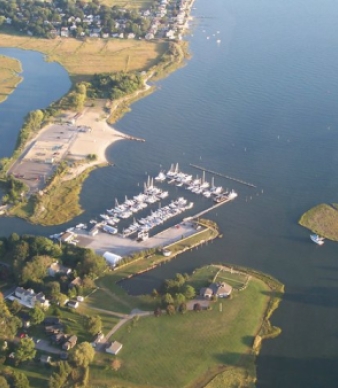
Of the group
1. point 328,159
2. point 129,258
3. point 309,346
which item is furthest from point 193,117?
point 309,346

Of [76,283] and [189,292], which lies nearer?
[189,292]

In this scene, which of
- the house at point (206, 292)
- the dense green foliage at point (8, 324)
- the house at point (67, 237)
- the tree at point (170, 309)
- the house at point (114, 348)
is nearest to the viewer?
the house at point (114, 348)

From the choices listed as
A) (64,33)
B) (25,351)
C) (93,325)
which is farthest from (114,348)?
(64,33)

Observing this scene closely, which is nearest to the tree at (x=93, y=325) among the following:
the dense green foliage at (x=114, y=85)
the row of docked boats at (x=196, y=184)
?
the row of docked boats at (x=196, y=184)

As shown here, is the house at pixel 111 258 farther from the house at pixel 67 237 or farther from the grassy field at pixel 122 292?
the house at pixel 67 237

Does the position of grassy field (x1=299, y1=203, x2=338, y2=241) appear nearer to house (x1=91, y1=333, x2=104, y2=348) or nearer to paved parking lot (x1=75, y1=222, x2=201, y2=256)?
paved parking lot (x1=75, y1=222, x2=201, y2=256)

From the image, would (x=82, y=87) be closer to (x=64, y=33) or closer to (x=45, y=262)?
(x=64, y=33)

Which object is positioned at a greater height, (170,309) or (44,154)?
(44,154)

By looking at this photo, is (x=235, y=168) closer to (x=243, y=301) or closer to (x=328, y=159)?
(x=328, y=159)
